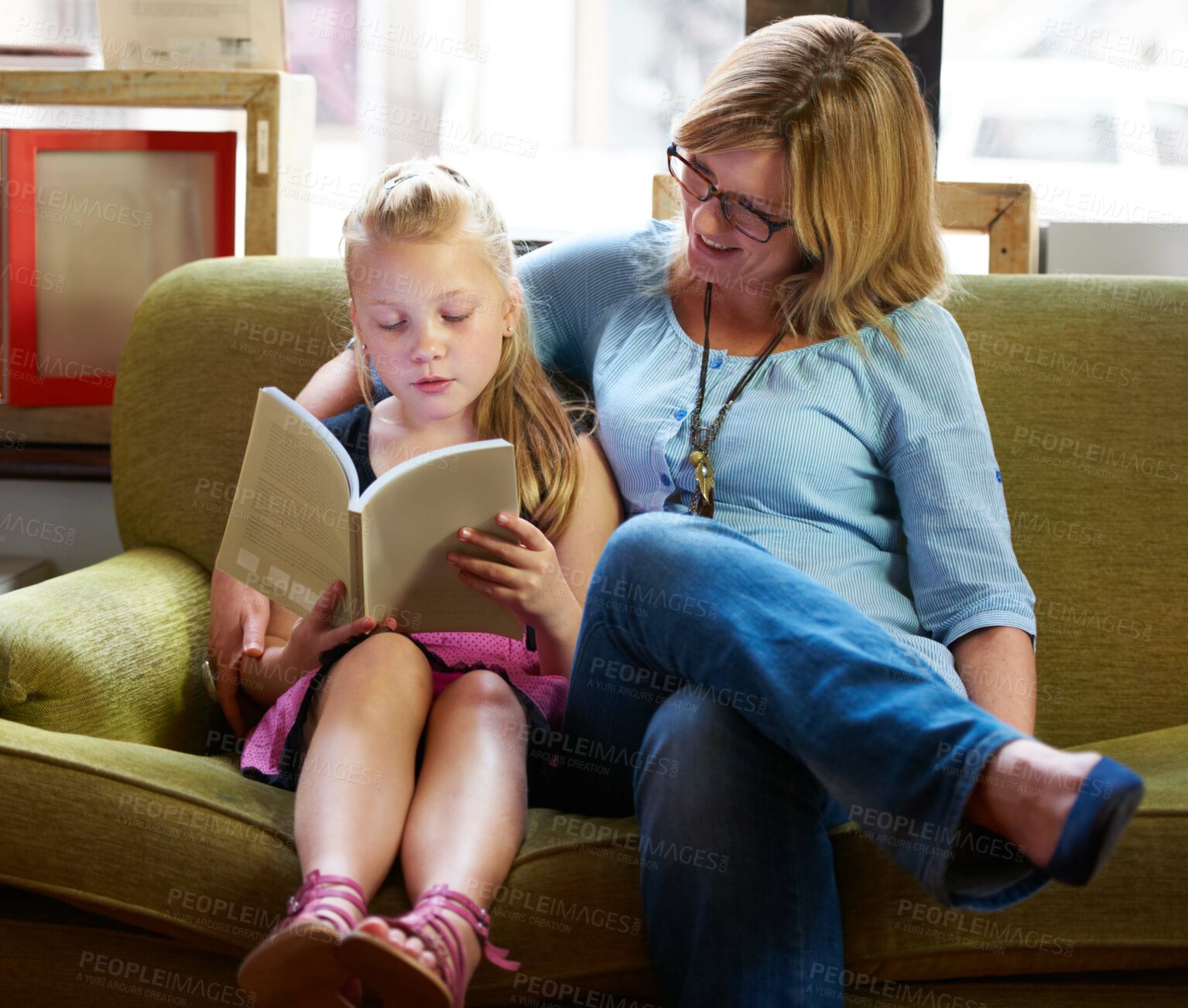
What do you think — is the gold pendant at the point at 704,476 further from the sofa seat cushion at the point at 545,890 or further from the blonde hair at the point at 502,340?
the sofa seat cushion at the point at 545,890

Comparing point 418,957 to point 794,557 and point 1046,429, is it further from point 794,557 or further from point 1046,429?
point 1046,429

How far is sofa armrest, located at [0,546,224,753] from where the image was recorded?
4.21 ft

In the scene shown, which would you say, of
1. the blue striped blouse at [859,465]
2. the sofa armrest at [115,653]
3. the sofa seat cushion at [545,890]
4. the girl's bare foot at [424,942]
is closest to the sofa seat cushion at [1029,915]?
the sofa seat cushion at [545,890]

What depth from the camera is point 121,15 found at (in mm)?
1984

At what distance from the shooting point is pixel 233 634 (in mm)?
1407

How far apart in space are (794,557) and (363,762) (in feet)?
1.69

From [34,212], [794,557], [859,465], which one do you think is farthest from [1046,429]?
[34,212]

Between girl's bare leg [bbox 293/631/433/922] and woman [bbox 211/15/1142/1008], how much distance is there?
6.6 inches

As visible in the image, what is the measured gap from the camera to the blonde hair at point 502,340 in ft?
4.28

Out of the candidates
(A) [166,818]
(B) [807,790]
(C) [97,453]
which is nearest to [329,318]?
(C) [97,453]

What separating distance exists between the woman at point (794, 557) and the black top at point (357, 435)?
0.07 m

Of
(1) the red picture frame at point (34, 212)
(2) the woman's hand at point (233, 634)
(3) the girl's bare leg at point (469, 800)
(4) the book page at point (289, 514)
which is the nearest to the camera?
(3) the girl's bare leg at point (469, 800)

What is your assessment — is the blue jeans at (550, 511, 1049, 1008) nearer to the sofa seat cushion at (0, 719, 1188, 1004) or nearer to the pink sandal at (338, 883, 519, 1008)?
the sofa seat cushion at (0, 719, 1188, 1004)

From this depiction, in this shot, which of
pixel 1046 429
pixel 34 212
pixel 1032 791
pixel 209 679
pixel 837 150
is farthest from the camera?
pixel 34 212
